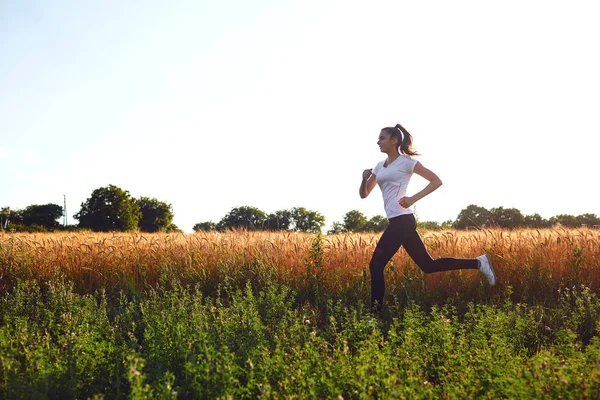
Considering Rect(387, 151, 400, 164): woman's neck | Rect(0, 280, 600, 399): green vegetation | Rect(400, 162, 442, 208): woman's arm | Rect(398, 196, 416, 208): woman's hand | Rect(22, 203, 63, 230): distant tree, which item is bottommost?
Rect(0, 280, 600, 399): green vegetation

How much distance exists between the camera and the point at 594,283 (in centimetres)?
Answer: 729

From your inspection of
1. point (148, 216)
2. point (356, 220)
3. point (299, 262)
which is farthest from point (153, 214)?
point (299, 262)

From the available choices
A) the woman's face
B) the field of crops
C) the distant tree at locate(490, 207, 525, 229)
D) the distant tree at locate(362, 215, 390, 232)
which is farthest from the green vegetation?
the distant tree at locate(362, 215, 390, 232)

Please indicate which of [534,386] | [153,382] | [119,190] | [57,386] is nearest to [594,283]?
[534,386]

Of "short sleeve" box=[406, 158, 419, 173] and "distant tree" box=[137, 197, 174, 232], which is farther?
"distant tree" box=[137, 197, 174, 232]

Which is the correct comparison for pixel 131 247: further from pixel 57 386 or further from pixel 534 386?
pixel 534 386

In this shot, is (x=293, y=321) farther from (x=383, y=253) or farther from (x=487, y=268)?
(x=487, y=268)

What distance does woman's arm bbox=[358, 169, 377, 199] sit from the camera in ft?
19.8

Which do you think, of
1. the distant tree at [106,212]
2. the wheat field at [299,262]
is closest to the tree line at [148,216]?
the distant tree at [106,212]

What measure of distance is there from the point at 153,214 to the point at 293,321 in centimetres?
6653

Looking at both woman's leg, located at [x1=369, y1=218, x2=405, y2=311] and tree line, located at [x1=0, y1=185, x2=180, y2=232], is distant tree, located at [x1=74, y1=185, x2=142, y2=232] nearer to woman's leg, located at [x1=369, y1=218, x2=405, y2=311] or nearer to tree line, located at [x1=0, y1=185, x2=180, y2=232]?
tree line, located at [x1=0, y1=185, x2=180, y2=232]

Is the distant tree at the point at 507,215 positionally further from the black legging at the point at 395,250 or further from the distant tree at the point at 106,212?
the black legging at the point at 395,250

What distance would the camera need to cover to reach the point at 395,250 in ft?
18.1

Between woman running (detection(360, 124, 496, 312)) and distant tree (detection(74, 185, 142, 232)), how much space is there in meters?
55.5
